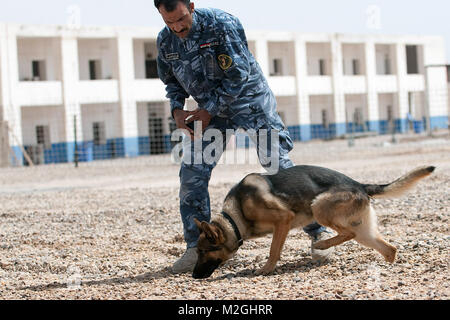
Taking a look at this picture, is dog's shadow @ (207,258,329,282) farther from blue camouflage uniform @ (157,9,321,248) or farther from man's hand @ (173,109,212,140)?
man's hand @ (173,109,212,140)

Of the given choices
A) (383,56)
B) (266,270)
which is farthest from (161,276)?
(383,56)

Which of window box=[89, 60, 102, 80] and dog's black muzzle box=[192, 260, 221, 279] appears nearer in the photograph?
dog's black muzzle box=[192, 260, 221, 279]

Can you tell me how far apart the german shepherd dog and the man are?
0.30m

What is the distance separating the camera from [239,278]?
4527mm

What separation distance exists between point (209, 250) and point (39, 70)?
3170 centimetres

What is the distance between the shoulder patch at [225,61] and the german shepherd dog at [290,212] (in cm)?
83

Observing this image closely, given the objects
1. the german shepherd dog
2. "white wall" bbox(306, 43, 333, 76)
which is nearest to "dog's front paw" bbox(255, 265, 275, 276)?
the german shepherd dog

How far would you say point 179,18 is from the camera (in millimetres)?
4590

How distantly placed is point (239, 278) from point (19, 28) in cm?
2931

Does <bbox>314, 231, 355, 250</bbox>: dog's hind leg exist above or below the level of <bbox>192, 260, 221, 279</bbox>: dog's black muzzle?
above

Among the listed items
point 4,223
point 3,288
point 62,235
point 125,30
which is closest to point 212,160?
point 3,288

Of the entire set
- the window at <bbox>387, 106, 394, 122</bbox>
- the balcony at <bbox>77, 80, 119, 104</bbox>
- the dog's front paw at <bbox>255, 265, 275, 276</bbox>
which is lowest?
the dog's front paw at <bbox>255, 265, 275, 276</bbox>

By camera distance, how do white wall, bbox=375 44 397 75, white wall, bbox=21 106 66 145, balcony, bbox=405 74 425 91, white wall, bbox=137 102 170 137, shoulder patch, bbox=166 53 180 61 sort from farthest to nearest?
balcony, bbox=405 74 425 91 < white wall, bbox=375 44 397 75 < white wall, bbox=137 102 170 137 < white wall, bbox=21 106 66 145 < shoulder patch, bbox=166 53 180 61

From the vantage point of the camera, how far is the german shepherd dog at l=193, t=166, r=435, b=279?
448cm
